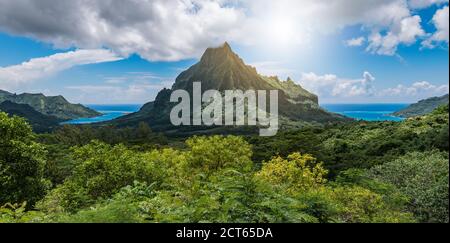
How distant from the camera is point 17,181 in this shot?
15.7 metres

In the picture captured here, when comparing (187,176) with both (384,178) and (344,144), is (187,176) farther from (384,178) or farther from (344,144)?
(344,144)

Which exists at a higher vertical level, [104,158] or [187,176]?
[104,158]

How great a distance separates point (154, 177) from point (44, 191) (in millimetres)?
4911

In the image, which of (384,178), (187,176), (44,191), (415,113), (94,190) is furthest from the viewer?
(415,113)

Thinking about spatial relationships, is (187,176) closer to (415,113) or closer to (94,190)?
(94,190)

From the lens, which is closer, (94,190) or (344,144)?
(94,190)
